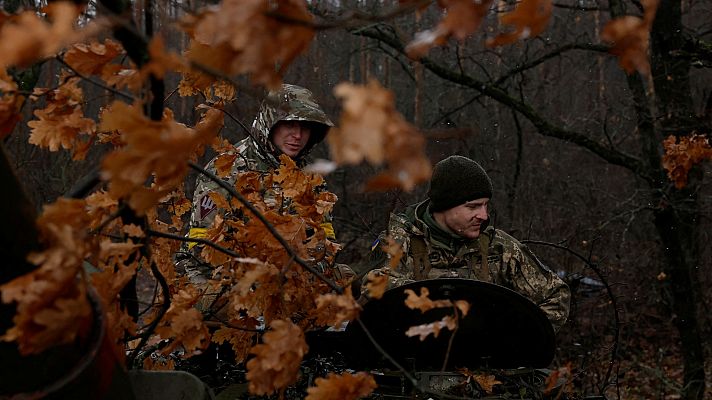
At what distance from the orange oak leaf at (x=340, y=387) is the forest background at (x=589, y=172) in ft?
2.50

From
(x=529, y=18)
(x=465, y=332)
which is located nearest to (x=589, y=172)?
(x=465, y=332)

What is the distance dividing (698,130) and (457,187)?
12.5ft

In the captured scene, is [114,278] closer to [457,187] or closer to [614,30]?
[614,30]

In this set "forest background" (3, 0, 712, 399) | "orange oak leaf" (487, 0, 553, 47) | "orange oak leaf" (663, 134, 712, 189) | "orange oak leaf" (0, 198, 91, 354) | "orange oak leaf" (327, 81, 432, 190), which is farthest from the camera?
"orange oak leaf" (663, 134, 712, 189)

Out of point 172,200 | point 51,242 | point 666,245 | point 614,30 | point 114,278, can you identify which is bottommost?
point 666,245

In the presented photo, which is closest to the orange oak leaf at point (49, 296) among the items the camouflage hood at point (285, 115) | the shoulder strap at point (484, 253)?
the shoulder strap at point (484, 253)

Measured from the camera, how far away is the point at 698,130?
758 cm

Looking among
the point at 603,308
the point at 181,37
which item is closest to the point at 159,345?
the point at 603,308

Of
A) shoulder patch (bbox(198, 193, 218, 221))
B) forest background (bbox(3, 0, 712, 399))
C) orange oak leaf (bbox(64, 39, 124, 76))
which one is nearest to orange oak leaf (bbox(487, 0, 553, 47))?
forest background (bbox(3, 0, 712, 399))

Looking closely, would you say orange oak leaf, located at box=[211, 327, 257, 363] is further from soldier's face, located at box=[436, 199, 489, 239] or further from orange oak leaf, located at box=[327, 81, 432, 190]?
orange oak leaf, located at box=[327, 81, 432, 190]

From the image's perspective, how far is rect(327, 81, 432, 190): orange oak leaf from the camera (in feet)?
4.25

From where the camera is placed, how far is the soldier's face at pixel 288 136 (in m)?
5.59

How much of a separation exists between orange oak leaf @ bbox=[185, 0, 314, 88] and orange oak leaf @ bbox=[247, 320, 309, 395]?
3.28 feet

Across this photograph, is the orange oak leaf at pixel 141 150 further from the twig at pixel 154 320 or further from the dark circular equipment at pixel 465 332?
the dark circular equipment at pixel 465 332
